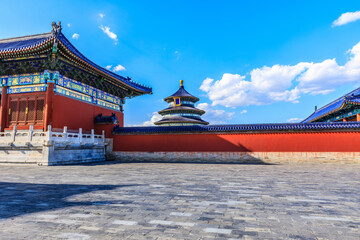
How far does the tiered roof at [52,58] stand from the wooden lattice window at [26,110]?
1773 mm

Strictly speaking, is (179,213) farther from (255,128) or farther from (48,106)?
(48,106)

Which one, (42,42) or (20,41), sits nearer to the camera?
(42,42)

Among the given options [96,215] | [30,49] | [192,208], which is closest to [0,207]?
[96,215]

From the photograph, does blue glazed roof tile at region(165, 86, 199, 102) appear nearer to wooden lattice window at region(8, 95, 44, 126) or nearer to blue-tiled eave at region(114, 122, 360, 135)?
blue-tiled eave at region(114, 122, 360, 135)

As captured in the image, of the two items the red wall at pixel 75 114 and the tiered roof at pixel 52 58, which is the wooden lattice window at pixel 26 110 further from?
the tiered roof at pixel 52 58

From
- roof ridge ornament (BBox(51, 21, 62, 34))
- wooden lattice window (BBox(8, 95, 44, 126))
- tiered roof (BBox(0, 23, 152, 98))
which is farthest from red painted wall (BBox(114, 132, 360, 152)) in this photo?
roof ridge ornament (BBox(51, 21, 62, 34))

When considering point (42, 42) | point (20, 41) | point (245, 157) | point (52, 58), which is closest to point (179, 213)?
point (245, 157)

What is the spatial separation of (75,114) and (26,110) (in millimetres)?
2770

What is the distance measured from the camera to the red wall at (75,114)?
1409cm

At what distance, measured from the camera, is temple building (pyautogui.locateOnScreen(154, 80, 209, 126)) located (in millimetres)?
27256

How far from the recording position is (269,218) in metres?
3.42

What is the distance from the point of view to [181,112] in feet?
93.0

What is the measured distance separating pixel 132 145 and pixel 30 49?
27.9ft

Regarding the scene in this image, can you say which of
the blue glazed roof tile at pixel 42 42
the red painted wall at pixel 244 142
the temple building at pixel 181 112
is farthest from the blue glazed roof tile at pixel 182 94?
the red painted wall at pixel 244 142
